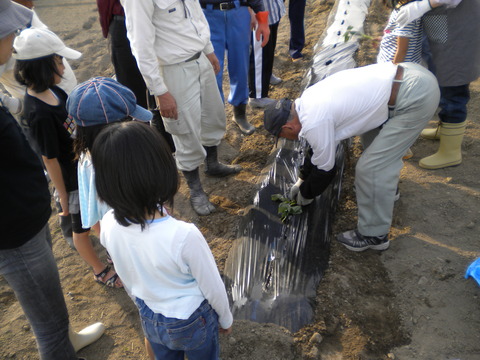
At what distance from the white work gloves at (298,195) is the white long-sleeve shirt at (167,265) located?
4.50ft

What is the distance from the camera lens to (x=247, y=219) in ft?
9.58

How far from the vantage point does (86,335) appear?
94.1 inches

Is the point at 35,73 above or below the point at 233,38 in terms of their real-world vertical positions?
above

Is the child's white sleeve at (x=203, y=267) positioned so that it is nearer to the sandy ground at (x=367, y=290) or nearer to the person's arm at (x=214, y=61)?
the sandy ground at (x=367, y=290)

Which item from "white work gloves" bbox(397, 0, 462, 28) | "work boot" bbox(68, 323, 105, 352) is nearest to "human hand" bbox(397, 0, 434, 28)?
"white work gloves" bbox(397, 0, 462, 28)

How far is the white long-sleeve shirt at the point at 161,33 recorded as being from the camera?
97.4 inches

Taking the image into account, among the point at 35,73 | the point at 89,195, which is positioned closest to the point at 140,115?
the point at 89,195

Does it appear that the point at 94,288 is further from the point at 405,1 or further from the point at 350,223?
the point at 405,1

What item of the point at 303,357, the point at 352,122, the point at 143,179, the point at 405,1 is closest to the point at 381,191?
the point at 352,122

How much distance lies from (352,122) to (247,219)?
98cm

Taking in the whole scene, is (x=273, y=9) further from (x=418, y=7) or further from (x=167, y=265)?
(x=167, y=265)

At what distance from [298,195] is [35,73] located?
1700 mm

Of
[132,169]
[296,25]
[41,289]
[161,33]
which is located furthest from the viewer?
[296,25]

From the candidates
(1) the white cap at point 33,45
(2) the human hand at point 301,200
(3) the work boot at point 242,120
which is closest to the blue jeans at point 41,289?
(1) the white cap at point 33,45
